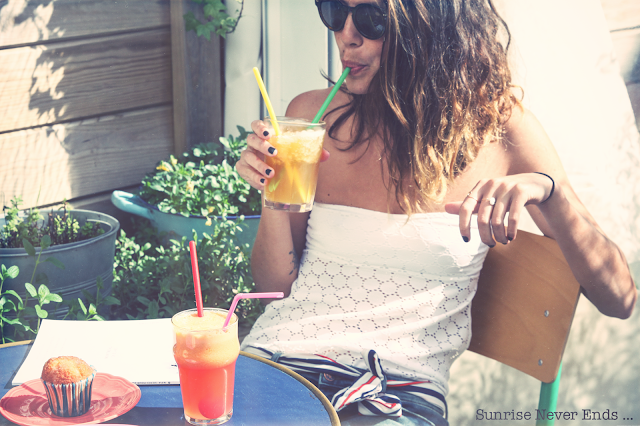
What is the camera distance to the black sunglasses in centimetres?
125

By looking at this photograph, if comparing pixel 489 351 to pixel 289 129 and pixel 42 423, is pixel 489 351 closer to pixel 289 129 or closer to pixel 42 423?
pixel 289 129

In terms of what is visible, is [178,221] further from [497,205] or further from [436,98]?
[497,205]

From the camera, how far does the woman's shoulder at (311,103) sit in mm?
1454

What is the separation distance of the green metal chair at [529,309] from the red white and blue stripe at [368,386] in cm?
22

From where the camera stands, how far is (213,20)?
231 cm

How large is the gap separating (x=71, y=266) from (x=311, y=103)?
0.88m

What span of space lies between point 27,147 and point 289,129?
52.5 inches

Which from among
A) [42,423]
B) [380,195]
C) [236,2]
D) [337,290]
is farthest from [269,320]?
[236,2]

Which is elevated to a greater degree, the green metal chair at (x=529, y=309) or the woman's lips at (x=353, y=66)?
the woman's lips at (x=353, y=66)

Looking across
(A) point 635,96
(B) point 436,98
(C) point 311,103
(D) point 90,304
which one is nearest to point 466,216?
(B) point 436,98

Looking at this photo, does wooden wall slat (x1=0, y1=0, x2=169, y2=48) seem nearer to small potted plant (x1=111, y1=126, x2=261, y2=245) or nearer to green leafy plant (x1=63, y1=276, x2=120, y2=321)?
small potted plant (x1=111, y1=126, x2=261, y2=245)

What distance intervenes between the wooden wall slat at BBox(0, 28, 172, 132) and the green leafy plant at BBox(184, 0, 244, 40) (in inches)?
4.8

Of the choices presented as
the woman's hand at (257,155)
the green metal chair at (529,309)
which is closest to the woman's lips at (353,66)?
the woman's hand at (257,155)

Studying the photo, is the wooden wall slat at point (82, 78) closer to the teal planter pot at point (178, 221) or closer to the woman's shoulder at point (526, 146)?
the teal planter pot at point (178, 221)
